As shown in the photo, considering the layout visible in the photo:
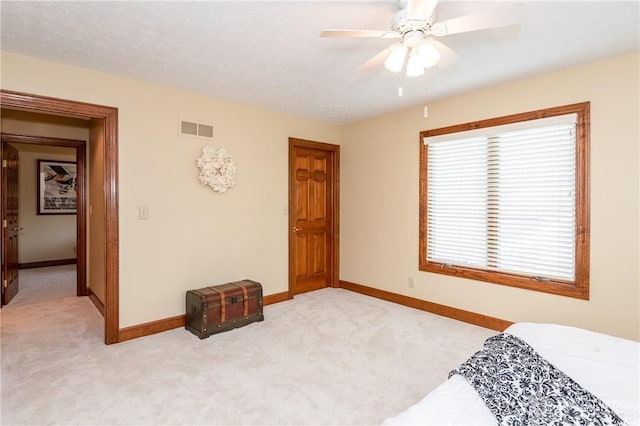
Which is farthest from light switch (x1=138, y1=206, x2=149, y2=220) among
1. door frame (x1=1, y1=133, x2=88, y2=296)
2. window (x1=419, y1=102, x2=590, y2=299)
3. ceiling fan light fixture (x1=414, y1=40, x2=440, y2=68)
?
window (x1=419, y1=102, x2=590, y2=299)

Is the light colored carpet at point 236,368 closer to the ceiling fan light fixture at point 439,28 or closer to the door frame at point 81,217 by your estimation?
the door frame at point 81,217

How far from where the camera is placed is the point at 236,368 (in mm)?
2621

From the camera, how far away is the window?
2.95m

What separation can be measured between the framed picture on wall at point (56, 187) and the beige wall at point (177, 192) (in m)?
4.79

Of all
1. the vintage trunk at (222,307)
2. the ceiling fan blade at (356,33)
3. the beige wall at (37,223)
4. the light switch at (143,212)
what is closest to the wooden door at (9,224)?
the beige wall at (37,223)

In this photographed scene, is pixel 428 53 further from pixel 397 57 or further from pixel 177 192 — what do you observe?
pixel 177 192

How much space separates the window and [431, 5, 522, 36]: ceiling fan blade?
1.81 meters

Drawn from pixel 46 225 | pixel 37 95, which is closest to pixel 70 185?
pixel 46 225

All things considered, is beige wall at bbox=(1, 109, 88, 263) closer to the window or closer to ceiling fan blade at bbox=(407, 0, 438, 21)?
the window

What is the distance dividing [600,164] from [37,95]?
15.6ft

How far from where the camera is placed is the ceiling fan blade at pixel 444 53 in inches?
78.6

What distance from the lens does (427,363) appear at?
269 cm

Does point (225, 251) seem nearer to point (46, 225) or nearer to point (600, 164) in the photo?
point (600, 164)

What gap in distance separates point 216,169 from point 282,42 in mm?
1753
